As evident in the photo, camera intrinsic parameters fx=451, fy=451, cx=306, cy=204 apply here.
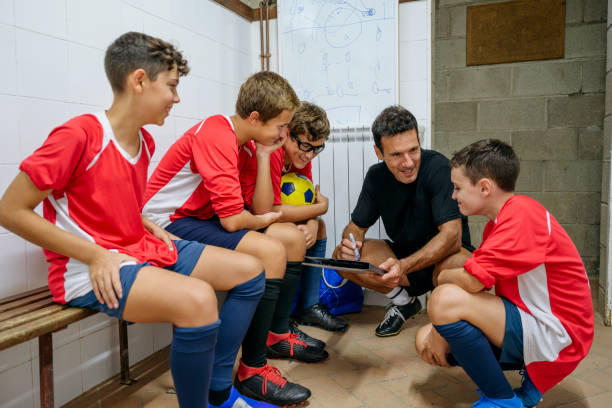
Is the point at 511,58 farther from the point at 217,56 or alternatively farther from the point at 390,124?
the point at 217,56

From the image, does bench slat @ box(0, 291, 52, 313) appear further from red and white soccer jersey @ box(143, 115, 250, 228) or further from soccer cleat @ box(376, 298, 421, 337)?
soccer cleat @ box(376, 298, 421, 337)

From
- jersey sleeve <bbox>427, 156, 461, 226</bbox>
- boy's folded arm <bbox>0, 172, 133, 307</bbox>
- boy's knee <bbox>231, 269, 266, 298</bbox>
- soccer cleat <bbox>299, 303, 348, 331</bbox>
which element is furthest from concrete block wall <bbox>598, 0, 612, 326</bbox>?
boy's folded arm <bbox>0, 172, 133, 307</bbox>

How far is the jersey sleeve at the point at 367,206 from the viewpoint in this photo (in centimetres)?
211

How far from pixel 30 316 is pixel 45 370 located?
0.51 feet

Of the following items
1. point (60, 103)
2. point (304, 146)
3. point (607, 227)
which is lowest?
point (607, 227)

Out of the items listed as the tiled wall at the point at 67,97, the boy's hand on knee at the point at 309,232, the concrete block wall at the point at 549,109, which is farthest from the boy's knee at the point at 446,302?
the concrete block wall at the point at 549,109

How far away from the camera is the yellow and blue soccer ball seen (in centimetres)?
198

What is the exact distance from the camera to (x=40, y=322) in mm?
1062

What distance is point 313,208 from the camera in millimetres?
1972

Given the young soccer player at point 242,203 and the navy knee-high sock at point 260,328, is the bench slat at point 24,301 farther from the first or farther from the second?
the navy knee-high sock at point 260,328

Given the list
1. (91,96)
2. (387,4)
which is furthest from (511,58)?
(91,96)

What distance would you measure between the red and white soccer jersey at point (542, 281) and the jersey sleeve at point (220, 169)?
29.2 inches

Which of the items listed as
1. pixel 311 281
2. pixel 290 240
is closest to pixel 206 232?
pixel 290 240

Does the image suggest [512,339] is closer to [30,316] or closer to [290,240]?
[290,240]
